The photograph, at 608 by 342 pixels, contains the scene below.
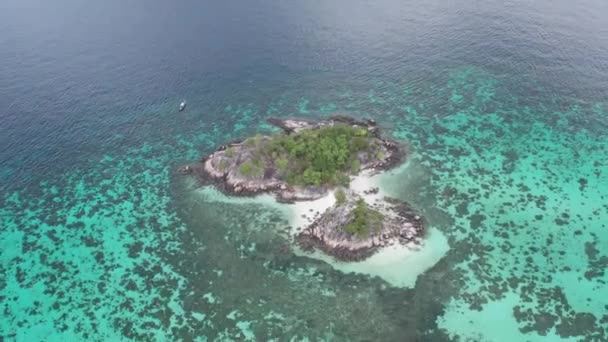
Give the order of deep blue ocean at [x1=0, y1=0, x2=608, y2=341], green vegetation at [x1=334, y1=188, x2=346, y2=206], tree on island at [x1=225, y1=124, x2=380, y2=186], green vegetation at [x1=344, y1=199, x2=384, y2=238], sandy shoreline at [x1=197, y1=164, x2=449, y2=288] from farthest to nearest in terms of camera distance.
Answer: tree on island at [x1=225, y1=124, x2=380, y2=186], green vegetation at [x1=334, y1=188, x2=346, y2=206], green vegetation at [x1=344, y1=199, x2=384, y2=238], sandy shoreline at [x1=197, y1=164, x2=449, y2=288], deep blue ocean at [x1=0, y1=0, x2=608, y2=341]

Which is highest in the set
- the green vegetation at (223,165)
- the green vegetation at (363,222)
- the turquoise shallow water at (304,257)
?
the green vegetation at (363,222)

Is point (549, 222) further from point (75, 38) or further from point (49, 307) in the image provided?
point (75, 38)

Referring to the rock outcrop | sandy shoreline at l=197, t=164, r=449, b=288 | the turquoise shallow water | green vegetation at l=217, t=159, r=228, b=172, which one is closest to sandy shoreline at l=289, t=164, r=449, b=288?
sandy shoreline at l=197, t=164, r=449, b=288

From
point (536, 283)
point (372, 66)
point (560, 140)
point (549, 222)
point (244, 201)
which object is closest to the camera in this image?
point (536, 283)

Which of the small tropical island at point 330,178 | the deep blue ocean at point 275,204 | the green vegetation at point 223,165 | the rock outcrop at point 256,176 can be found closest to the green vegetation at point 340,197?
the small tropical island at point 330,178

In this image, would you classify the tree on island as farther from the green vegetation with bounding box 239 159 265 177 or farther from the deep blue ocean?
the deep blue ocean

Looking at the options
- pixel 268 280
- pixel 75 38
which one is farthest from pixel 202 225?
pixel 75 38

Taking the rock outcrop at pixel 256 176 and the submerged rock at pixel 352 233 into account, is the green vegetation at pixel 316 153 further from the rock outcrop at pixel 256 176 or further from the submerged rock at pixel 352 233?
the submerged rock at pixel 352 233
